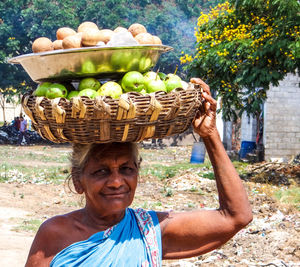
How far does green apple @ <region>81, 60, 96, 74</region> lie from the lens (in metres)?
1.85

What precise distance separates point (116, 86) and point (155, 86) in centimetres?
16

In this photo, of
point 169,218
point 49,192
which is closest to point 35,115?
point 169,218

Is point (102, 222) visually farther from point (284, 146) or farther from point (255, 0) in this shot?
point (284, 146)

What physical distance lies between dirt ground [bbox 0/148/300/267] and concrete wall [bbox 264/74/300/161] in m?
4.67

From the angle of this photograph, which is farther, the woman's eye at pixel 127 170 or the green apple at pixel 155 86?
the woman's eye at pixel 127 170

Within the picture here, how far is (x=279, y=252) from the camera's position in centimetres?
575

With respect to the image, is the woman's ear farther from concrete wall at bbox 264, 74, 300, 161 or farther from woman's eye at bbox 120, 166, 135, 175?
concrete wall at bbox 264, 74, 300, 161

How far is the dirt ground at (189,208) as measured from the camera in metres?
5.62

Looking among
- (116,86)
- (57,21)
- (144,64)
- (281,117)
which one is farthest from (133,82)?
(57,21)

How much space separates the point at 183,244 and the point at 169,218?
0.13 meters

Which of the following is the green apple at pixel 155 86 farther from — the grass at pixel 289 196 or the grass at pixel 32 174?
the grass at pixel 32 174

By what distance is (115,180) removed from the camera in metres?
1.86

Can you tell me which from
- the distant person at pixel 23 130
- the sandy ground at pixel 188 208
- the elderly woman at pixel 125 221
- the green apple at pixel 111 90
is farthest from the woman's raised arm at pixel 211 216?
the distant person at pixel 23 130

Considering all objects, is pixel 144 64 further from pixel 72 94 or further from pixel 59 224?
pixel 59 224
